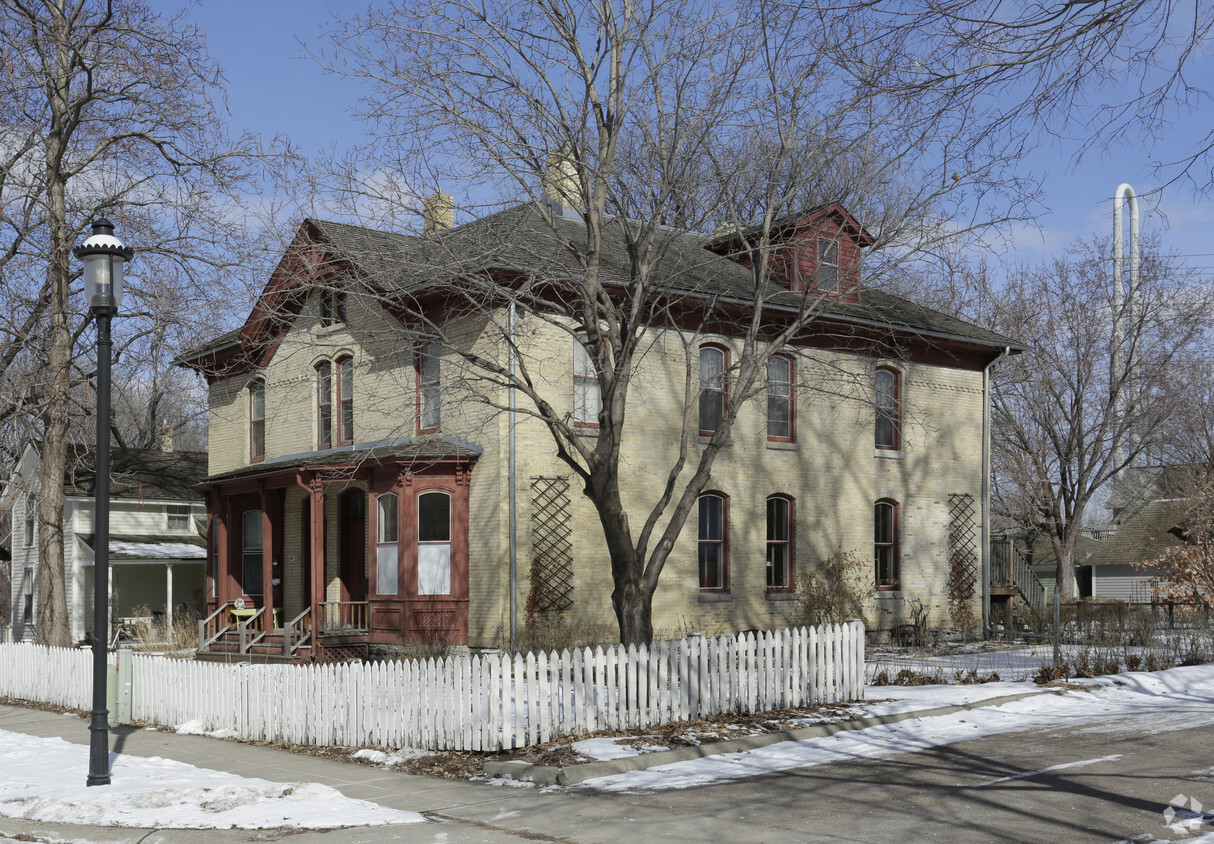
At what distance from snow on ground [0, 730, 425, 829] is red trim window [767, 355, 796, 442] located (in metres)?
15.7

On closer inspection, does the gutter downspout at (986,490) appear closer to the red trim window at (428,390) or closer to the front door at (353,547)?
the red trim window at (428,390)

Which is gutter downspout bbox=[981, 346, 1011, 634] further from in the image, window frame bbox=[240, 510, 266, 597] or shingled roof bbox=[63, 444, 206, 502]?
shingled roof bbox=[63, 444, 206, 502]

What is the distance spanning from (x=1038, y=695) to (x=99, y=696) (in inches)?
453

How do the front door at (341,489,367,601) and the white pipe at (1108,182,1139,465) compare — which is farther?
the white pipe at (1108,182,1139,465)

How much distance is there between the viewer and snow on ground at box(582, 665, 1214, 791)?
1119cm

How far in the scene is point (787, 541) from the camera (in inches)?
993

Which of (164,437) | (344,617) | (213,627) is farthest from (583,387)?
(164,437)

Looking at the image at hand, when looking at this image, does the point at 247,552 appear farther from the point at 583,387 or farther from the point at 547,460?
the point at 583,387

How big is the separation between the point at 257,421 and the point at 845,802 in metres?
21.2

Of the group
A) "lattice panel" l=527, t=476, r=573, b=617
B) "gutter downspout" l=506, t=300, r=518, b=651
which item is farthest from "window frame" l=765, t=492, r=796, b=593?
"gutter downspout" l=506, t=300, r=518, b=651

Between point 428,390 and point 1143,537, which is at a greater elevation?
point 428,390

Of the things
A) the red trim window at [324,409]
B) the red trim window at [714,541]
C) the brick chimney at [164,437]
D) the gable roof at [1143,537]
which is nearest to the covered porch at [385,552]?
the red trim window at [324,409]

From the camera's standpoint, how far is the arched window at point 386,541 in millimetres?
22062

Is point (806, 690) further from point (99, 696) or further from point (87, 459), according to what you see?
point (87, 459)
